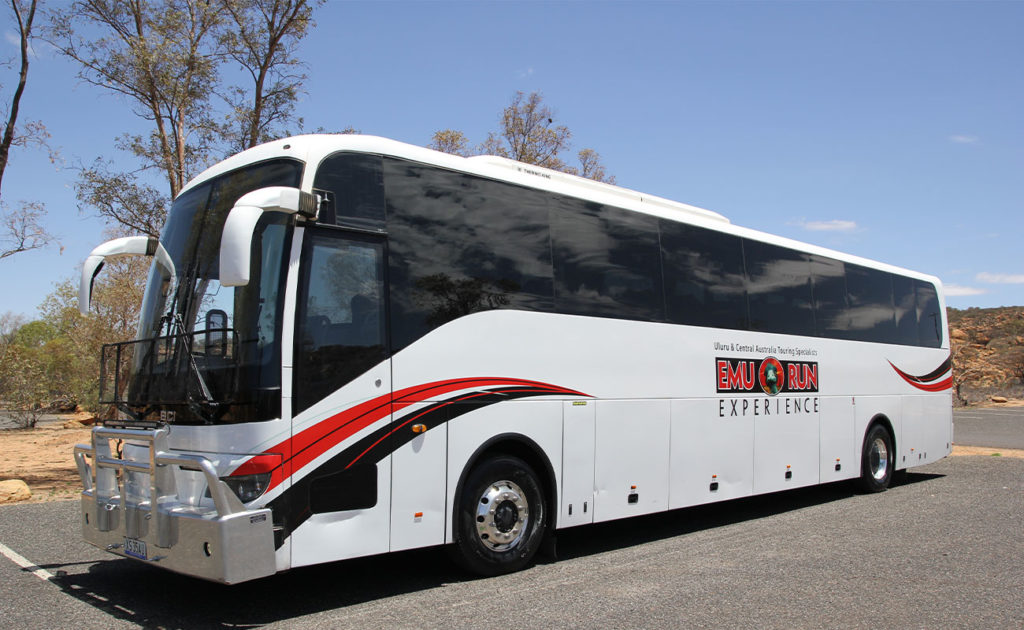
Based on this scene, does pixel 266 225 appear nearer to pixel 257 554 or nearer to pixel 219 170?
pixel 219 170

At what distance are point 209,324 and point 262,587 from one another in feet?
8.03

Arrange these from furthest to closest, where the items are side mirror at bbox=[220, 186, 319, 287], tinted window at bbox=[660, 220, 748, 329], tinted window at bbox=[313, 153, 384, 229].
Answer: tinted window at bbox=[660, 220, 748, 329] → tinted window at bbox=[313, 153, 384, 229] → side mirror at bbox=[220, 186, 319, 287]

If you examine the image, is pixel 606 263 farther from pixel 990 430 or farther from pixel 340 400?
pixel 990 430

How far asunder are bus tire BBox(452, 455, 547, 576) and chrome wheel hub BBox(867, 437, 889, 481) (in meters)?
7.86

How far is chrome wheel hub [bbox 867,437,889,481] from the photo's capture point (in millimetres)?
13141

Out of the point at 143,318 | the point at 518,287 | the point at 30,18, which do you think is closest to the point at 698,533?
the point at 518,287

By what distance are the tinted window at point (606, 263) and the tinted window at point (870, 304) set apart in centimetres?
525

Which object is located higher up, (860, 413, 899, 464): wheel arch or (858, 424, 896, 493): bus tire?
(860, 413, 899, 464): wheel arch

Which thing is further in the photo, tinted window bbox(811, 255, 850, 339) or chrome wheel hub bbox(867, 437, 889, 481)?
chrome wheel hub bbox(867, 437, 889, 481)

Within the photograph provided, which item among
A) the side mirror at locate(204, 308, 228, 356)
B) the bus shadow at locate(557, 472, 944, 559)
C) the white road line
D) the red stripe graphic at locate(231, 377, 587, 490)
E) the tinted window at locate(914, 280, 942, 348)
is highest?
the tinted window at locate(914, 280, 942, 348)

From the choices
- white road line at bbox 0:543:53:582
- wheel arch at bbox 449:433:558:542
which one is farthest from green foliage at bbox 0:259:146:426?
wheel arch at bbox 449:433:558:542

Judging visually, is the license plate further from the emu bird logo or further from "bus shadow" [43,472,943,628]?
the emu bird logo

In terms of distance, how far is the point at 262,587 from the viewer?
693 cm

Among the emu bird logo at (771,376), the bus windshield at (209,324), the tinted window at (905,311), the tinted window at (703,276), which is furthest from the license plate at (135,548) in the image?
the tinted window at (905,311)
